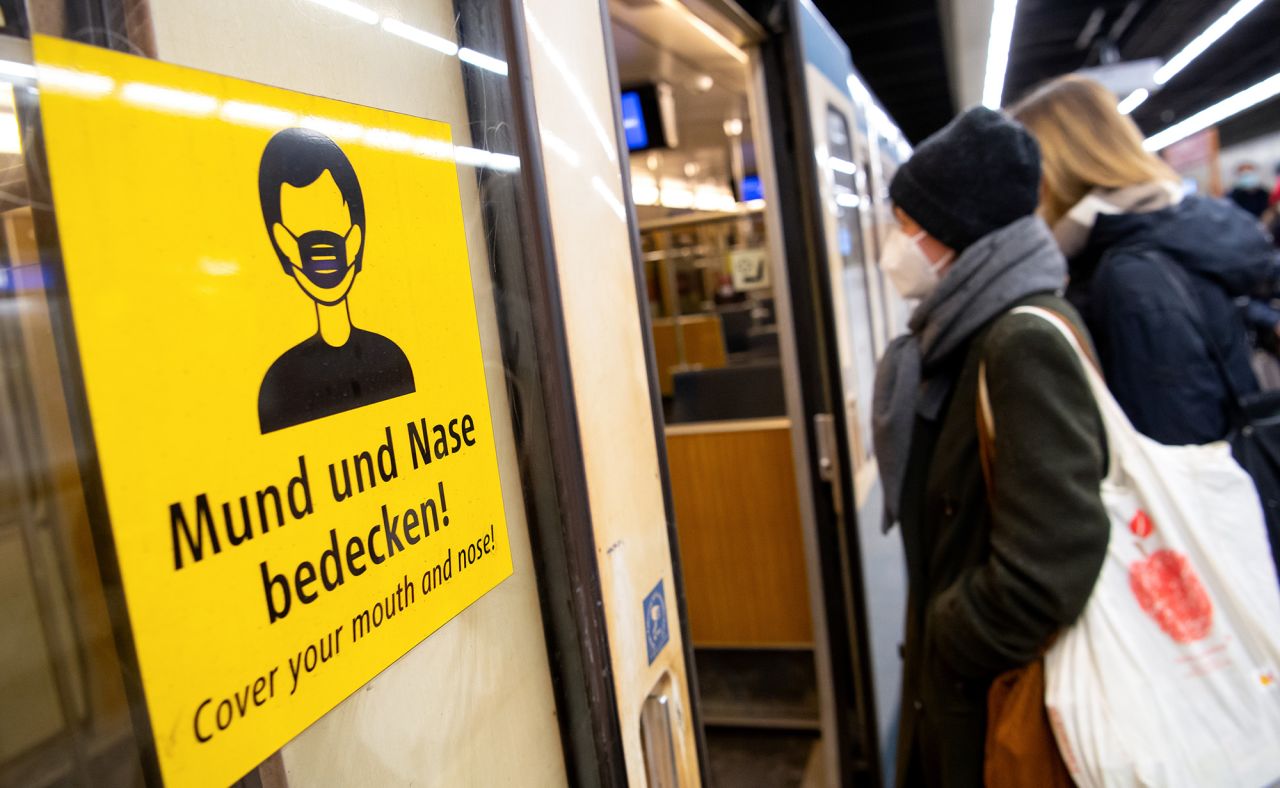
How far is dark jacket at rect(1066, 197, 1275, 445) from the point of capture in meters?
1.75

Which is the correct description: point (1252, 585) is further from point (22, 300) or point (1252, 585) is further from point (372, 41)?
point (22, 300)

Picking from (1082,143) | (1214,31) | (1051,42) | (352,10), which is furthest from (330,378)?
(1051,42)

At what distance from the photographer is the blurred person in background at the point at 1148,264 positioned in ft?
5.77

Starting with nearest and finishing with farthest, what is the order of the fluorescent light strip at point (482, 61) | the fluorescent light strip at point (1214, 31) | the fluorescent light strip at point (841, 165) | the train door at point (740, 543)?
1. the fluorescent light strip at point (482, 61)
2. the fluorescent light strip at point (841, 165)
3. the train door at point (740, 543)
4. the fluorescent light strip at point (1214, 31)

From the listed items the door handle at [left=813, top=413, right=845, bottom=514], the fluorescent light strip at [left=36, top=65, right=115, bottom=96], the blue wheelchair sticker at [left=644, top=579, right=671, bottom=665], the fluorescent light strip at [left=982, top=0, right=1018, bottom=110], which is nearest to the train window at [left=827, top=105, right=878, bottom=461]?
the door handle at [left=813, top=413, right=845, bottom=514]

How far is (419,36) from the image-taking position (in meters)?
0.70

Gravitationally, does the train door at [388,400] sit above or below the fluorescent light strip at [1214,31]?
below

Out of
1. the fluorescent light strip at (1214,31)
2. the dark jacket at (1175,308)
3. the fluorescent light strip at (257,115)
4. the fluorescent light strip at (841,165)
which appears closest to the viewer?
the fluorescent light strip at (257,115)

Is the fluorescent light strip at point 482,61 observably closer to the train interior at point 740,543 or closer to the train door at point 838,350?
the train door at point 838,350

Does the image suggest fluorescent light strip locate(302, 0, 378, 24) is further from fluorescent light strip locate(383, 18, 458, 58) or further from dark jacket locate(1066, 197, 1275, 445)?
dark jacket locate(1066, 197, 1275, 445)

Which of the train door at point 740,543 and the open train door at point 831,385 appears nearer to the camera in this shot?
the open train door at point 831,385

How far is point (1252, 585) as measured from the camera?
1.35 meters

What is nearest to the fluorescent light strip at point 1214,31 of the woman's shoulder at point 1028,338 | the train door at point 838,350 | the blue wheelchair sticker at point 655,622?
the train door at point 838,350

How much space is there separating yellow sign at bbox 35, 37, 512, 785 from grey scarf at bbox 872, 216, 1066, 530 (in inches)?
40.7
